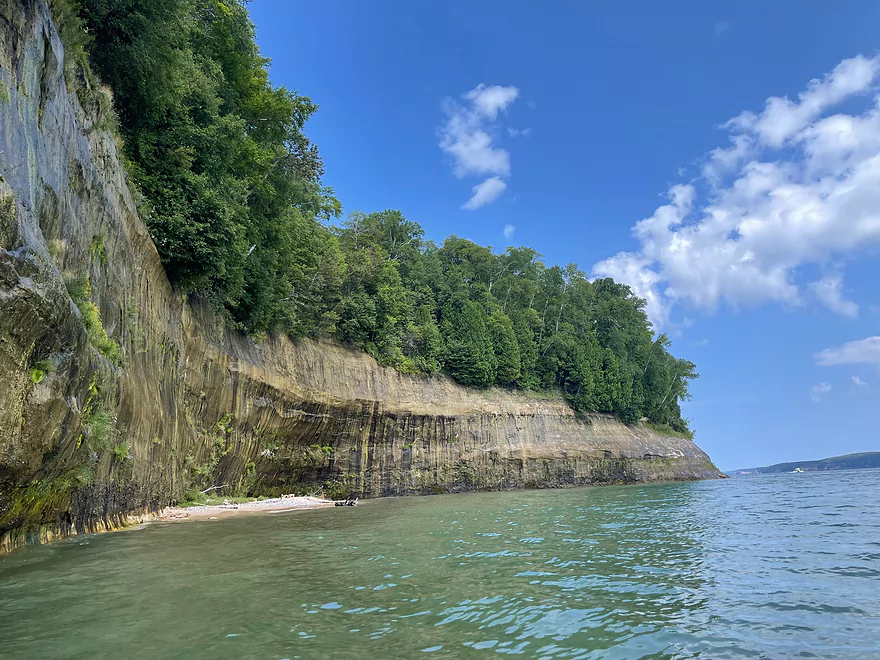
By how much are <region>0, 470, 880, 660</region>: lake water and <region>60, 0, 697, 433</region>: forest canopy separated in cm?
1154

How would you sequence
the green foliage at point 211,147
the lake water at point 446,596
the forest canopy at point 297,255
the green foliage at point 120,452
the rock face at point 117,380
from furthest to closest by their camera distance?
1. the forest canopy at point 297,255
2. the green foliage at point 211,147
3. the green foliage at point 120,452
4. the rock face at point 117,380
5. the lake water at point 446,596

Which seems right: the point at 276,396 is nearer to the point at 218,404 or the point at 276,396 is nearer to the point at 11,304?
the point at 218,404

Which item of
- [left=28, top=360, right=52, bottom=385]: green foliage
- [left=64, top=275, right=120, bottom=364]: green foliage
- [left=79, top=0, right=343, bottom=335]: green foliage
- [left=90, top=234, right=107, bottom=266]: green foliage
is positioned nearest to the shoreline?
[left=64, top=275, right=120, bottom=364]: green foliage

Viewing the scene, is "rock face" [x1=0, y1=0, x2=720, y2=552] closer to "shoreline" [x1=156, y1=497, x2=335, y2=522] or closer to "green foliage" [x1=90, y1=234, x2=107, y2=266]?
"green foliage" [x1=90, y1=234, x2=107, y2=266]

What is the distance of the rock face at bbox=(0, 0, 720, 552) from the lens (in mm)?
7266

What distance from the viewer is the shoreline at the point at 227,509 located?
1819 cm

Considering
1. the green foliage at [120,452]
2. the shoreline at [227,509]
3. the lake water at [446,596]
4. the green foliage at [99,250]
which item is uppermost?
the green foliage at [99,250]

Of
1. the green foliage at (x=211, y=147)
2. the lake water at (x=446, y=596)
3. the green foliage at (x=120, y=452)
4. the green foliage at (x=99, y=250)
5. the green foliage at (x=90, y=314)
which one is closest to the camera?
the lake water at (x=446, y=596)

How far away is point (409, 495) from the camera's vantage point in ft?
129

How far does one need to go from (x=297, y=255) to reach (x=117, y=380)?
21.3 meters

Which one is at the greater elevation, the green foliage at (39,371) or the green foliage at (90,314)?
the green foliage at (90,314)

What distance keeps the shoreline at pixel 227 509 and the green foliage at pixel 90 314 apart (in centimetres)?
800

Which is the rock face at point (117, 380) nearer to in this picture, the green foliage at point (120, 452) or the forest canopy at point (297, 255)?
the green foliage at point (120, 452)

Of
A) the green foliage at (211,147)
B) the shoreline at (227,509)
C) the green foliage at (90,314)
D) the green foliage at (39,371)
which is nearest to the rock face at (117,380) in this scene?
the green foliage at (39,371)
